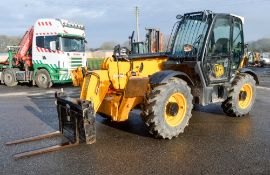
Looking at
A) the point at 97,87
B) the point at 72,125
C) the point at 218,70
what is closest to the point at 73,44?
the point at 218,70

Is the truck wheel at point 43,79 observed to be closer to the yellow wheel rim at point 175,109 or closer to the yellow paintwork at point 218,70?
the yellow paintwork at point 218,70

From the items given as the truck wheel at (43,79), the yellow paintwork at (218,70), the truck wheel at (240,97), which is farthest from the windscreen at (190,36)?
the truck wheel at (43,79)

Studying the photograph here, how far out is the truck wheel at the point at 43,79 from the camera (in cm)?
1691

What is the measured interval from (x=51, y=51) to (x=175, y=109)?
38.0ft

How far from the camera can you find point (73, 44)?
55.4 feet

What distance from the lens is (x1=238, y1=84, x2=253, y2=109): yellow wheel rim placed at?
7993 millimetres

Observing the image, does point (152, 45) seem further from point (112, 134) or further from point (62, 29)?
point (112, 134)

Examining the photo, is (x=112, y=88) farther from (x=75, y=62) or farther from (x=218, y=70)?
(x=75, y=62)

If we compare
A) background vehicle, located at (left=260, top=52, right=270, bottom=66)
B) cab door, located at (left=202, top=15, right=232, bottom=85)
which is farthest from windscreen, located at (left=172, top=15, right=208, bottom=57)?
background vehicle, located at (left=260, top=52, right=270, bottom=66)

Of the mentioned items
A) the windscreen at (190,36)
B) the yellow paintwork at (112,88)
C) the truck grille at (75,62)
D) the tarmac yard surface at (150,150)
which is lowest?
the tarmac yard surface at (150,150)

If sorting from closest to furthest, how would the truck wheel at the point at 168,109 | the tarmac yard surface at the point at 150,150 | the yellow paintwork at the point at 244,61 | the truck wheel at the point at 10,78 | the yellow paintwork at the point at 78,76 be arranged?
the tarmac yard surface at the point at 150,150 → the truck wheel at the point at 168,109 → the yellow paintwork at the point at 78,76 → the yellow paintwork at the point at 244,61 → the truck wheel at the point at 10,78

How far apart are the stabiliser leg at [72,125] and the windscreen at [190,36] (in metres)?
2.51

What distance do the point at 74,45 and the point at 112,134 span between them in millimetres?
11137

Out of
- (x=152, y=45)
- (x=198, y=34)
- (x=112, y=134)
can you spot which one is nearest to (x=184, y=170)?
(x=112, y=134)
